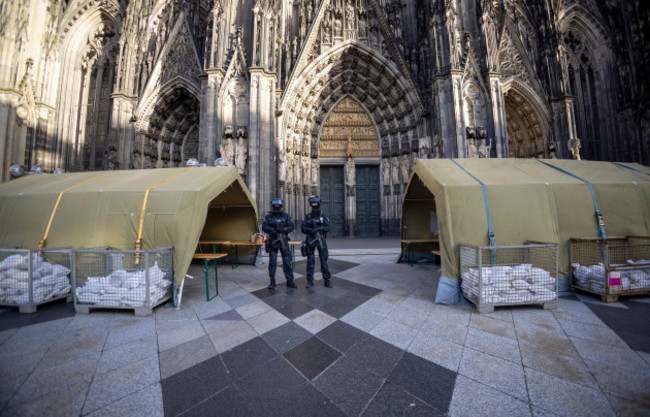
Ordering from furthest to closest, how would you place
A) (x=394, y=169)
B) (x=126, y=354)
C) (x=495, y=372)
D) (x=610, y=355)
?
1. (x=394, y=169)
2. (x=126, y=354)
3. (x=610, y=355)
4. (x=495, y=372)

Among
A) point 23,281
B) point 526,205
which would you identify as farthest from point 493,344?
point 23,281

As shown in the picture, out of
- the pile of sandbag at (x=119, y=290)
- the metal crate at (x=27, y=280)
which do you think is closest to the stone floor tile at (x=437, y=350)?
the pile of sandbag at (x=119, y=290)

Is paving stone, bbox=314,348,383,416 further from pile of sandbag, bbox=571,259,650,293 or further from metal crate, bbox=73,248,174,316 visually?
pile of sandbag, bbox=571,259,650,293

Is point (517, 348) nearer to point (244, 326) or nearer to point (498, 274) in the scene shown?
point (498, 274)

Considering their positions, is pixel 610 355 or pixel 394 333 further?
pixel 394 333

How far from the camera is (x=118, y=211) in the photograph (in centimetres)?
434

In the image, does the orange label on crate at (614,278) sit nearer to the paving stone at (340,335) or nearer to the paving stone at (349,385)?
the paving stone at (340,335)

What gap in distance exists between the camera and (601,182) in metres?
4.50

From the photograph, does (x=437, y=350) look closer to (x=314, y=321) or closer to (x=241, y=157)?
(x=314, y=321)

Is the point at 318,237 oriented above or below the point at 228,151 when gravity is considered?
below

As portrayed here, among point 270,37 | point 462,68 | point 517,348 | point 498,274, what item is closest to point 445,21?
point 462,68

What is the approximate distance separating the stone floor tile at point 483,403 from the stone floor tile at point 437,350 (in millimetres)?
276

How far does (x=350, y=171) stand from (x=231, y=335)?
12292mm

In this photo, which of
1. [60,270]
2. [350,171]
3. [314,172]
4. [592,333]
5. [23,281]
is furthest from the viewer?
[350,171]
